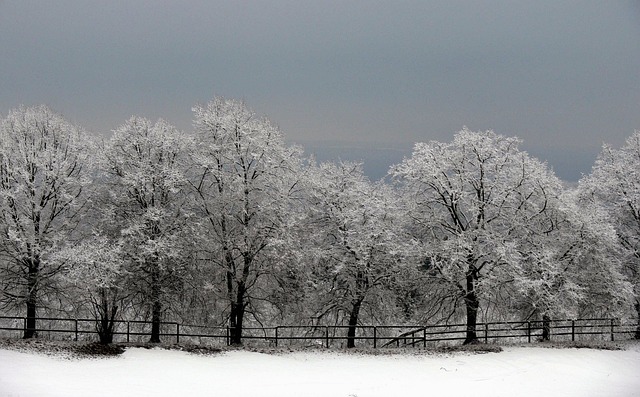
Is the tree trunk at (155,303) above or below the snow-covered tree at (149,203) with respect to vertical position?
below

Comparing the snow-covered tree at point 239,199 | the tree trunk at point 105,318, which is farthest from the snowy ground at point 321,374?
the snow-covered tree at point 239,199

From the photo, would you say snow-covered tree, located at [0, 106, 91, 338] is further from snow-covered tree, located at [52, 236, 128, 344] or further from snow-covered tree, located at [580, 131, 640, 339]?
snow-covered tree, located at [580, 131, 640, 339]

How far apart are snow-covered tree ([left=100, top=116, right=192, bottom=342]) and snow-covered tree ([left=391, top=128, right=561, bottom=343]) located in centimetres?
1156

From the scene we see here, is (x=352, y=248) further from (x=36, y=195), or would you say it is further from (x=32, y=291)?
(x=36, y=195)

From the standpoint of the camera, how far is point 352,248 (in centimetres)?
2536

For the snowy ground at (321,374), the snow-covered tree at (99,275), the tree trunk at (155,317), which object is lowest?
the snowy ground at (321,374)

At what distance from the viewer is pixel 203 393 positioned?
16.8 meters

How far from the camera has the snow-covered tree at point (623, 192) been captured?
27.9 m

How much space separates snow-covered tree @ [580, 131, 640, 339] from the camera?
27.9 m

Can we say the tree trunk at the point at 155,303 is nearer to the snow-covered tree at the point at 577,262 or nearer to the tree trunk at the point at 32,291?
the tree trunk at the point at 32,291

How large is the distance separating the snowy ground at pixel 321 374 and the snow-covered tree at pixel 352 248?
13.5 ft

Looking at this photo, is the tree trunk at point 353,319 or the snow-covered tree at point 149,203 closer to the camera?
the snow-covered tree at point 149,203

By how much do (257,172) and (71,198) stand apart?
903cm

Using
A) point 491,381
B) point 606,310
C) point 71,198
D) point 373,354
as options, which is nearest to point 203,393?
point 373,354
